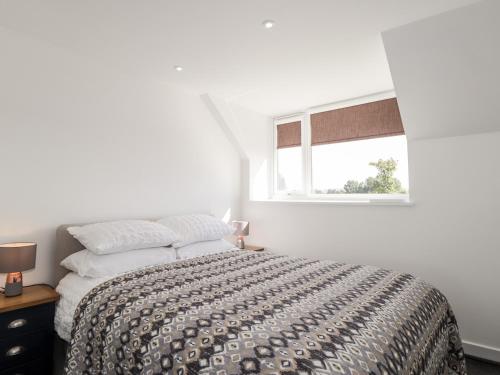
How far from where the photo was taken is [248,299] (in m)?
1.49

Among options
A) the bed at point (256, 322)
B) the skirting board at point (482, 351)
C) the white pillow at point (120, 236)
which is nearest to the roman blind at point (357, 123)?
the bed at point (256, 322)

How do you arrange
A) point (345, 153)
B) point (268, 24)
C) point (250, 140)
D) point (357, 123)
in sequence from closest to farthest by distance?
point (268, 24) < point (357, 123) < point (345, 153) < point (250, 140)

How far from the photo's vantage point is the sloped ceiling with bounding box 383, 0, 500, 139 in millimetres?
1880

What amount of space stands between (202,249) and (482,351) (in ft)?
7.93

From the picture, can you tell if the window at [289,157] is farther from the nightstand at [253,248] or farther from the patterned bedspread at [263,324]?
the patterned bedspread at [263,324]

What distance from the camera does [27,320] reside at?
1745mm

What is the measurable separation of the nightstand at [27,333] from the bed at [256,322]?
0.31 ft

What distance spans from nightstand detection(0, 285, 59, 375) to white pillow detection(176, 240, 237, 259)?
0.95 meters

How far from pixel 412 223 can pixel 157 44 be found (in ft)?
8.65

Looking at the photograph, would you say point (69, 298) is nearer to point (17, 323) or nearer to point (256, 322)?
point (17, 323)

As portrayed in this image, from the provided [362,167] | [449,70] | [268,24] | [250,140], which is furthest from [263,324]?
[250,140]

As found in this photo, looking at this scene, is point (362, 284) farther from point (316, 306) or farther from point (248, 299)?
point (248, 299)

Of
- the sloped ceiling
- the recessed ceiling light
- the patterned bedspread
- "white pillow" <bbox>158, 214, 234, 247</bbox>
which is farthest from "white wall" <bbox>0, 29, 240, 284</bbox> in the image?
the sloped ceiling

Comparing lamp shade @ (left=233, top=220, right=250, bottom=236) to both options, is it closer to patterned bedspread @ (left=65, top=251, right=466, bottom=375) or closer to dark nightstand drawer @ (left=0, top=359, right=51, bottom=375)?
patterned bedspread @ (left=65, top=251, right=466, bottom=375)
